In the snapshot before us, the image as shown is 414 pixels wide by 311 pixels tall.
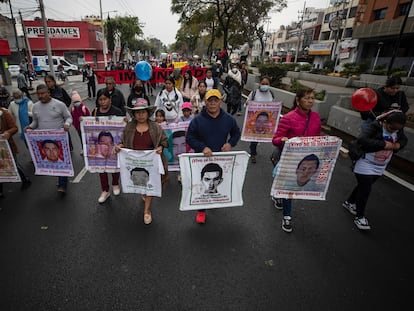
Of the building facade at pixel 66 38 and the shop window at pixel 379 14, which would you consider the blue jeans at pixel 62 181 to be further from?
the building facade at pixel 66 38

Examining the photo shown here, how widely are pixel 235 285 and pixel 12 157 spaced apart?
13.0 feet

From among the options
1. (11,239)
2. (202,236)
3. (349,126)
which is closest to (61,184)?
(11,239)

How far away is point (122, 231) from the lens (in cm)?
334

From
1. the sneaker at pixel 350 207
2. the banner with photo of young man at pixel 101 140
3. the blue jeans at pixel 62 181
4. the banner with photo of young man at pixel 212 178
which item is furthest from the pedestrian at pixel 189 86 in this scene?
the sneaker at pixel 350 207

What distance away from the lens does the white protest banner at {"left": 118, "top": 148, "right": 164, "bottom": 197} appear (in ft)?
10.7

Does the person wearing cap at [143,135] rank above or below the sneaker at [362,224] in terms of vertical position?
above

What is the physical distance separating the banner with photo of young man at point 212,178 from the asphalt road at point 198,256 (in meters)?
0.44

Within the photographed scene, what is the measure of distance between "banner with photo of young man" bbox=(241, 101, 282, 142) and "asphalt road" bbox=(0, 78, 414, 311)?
2.03 metres

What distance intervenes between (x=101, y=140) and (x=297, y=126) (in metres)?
3.02

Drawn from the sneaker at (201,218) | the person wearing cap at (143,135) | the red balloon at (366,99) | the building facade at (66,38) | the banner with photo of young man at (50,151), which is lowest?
the sneaker at (201,218)

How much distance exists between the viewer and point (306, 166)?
10.5 ft

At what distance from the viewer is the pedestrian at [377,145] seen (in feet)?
9.78

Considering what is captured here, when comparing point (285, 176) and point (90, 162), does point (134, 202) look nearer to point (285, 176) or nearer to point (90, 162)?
point (90, 162)

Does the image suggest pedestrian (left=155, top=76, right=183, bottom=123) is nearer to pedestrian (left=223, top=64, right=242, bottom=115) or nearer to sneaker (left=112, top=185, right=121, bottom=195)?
sneaker (left=112, top=185, right=121, bottom=195)
